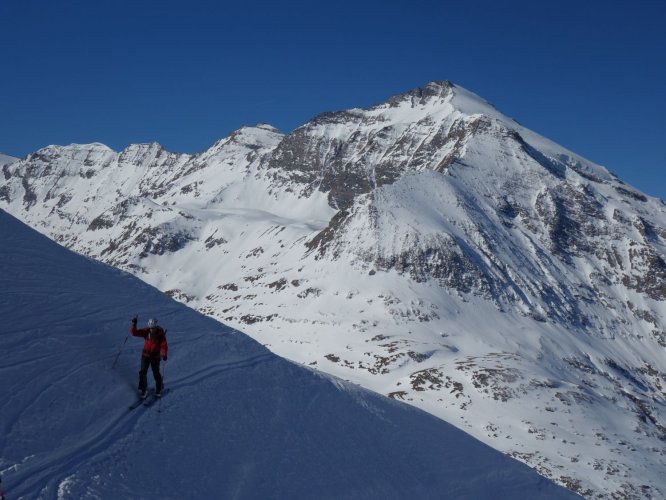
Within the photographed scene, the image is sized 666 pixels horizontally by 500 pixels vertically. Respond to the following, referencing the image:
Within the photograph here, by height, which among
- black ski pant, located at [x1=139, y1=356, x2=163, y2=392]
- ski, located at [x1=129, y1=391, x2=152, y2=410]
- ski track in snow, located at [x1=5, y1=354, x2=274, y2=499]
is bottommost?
ski track in snow, located at [x1=5, y1=354, x2=274, y2=499]

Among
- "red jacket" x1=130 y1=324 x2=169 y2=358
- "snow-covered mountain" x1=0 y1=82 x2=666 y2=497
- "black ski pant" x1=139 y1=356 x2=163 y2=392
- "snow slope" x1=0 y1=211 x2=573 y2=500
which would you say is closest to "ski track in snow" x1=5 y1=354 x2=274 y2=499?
"snow slope" x1=0 y1=211 x2=573 y2=500

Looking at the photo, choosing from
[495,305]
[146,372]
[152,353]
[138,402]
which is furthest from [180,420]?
[495,305]

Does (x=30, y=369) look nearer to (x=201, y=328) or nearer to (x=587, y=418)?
(x=201, y=328)

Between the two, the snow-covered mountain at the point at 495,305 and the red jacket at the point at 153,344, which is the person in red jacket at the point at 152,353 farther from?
the snow-covered mountain at the point at 495,305

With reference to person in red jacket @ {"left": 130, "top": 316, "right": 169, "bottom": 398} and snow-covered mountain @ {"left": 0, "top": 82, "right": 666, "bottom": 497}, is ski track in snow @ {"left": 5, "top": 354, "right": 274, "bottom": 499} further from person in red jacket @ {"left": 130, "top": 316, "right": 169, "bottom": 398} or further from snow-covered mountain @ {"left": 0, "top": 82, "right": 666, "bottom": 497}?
snow-covered mountain @ {"left": 0, "top": 82, "right": 666, "bottom": 497}

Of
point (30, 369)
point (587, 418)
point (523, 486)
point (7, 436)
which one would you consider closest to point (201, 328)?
point (30, 369)

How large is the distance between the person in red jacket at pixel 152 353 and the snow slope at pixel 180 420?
1.32ft

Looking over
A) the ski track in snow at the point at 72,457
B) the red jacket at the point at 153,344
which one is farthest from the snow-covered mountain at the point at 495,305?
the ski track in snow at the point at 72,457

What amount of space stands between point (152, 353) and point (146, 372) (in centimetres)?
48

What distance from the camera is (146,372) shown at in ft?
44.1

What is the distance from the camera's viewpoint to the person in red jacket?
43.6 feet

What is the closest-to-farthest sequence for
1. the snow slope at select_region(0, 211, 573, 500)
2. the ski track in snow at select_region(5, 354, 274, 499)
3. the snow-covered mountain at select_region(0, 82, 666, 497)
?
the ski track in snow at select_region(5, 354, 274, 499)
the snow slope at select_region(0, 211, 573, 500)
the snow-covered mountain at select_region(0, 82, 666, 497)

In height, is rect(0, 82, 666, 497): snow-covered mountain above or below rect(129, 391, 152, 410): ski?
above

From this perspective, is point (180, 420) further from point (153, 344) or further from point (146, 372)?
point (153, 344)
